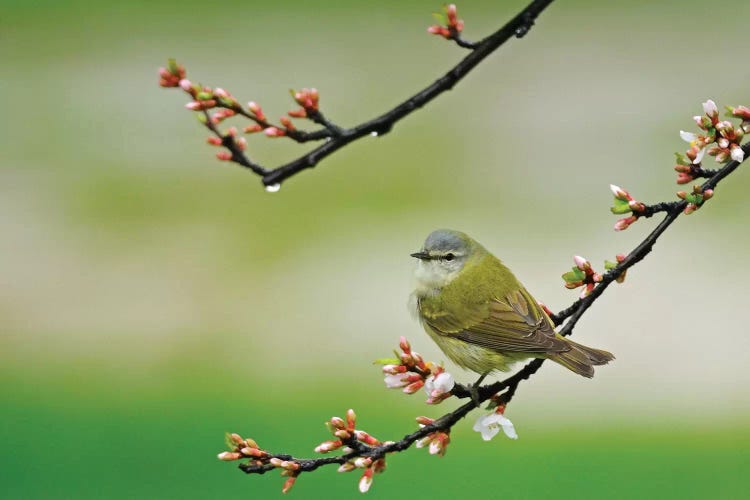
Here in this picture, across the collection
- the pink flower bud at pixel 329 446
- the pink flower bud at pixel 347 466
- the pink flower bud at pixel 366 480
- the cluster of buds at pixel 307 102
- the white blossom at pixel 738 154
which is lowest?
the pink flower bud at pixel 366 480

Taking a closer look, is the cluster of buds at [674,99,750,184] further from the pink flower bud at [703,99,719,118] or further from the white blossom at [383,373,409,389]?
the white blossom at [383,373,409,389]

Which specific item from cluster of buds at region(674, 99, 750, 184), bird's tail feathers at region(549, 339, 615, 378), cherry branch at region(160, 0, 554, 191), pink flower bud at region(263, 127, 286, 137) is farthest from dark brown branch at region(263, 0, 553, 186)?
bird's tail feathers at region(549, 339, 615, 378)

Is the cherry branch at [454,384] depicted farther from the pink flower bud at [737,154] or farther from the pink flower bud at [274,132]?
the pink flower bud at [274,132]

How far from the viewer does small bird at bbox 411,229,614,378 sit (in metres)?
4.04

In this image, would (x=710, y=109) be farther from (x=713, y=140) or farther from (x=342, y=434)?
(x=342, y=434)

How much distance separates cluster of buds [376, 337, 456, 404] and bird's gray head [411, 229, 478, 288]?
4.18ft

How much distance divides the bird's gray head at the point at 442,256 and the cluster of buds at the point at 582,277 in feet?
3.47

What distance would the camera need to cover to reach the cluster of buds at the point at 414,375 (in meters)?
2.93

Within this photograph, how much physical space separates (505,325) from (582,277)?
956 mm

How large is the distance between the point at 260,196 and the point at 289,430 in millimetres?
6021

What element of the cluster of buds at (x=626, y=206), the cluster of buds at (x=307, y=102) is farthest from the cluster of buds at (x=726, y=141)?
the cluster of buds at (x=307, y=102)

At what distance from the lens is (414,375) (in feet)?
9.73

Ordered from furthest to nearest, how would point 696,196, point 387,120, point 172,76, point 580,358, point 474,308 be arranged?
point 474,308
point 580,358
point 696,196
point 172,76
point 387,120

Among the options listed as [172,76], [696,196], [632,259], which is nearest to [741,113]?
[696,196]
